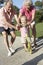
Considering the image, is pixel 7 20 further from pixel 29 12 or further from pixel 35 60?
pixel 35 60

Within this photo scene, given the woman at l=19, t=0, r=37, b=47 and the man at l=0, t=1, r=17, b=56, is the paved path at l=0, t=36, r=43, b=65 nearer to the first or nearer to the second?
the man at l=0, t=1, r=17, b=56

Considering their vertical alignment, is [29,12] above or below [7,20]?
above

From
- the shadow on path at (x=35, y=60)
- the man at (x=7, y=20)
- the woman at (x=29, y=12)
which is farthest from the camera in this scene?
the woman at (x=29, y=12)

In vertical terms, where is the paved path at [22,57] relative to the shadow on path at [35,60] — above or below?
below

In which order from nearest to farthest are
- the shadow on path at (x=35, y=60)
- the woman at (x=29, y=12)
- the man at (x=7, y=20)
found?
the shadow on path at (x=35, y=60), the man at (x=7, y=20), the woman at (x=29, y=12)

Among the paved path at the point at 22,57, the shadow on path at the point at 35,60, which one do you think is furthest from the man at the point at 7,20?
the shadow on path at the point at 35,60

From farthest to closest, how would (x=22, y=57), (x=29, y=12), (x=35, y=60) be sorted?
(x=29, y=12), (x=22, y=57), (x=35, y=60)

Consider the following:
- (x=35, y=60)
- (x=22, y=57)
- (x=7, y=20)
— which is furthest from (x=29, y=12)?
(x=35, y=60)

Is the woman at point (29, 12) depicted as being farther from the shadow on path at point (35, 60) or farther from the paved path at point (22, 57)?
the shadow on path at point (35, 60)

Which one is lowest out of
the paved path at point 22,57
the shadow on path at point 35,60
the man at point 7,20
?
the paved path at point 22,57

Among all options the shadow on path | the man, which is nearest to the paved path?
the shadow on path

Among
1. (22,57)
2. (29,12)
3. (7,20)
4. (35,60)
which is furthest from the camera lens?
(29,12)

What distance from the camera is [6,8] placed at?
26.5 ft

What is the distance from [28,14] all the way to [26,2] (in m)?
0.42
